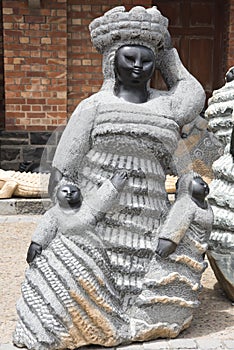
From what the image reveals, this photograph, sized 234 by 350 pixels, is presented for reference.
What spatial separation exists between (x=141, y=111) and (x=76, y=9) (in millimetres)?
5379

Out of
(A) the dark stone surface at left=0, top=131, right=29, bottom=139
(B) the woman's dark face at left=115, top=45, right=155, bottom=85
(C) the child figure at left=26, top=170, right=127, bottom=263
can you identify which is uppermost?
(B) the woman's dark face at left=115, top=45, right=155, bottom=85

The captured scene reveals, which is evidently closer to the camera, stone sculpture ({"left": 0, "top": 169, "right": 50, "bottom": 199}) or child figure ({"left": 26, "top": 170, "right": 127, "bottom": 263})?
child figure ({"left": 26, "top": 170, "right": 127, "bottom": 263})

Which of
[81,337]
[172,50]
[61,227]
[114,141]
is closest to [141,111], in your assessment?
[114,141]

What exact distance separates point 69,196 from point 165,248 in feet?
1.95

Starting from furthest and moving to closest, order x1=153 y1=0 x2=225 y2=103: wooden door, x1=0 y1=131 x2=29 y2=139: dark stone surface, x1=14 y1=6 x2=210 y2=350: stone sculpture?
x1=153 y1=0 x2=225 y2=103: wooden door, x1=0 y1=131 x2=29 y2=139: dark stone surface, x1=14 y1=6 x2=210 y2=350: stone sculpture

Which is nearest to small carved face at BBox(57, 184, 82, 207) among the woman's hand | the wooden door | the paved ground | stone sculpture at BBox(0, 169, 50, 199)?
the woman's hand

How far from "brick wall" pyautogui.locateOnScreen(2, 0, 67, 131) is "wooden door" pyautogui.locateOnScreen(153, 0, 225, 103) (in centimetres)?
198

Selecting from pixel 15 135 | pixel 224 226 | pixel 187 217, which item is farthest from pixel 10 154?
pixel 187 217

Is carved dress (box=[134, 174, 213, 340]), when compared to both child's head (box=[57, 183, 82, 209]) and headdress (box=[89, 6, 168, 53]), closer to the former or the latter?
child's head (box=[57, 183, 82, 209])

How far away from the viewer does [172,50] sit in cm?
301

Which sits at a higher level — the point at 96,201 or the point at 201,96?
the point at 201,96

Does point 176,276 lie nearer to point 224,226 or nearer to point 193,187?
point 193,187

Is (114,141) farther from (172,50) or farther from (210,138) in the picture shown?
(210,138)

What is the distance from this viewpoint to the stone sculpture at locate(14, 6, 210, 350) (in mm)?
2658
